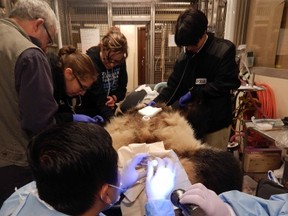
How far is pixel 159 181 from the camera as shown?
2.56 ft

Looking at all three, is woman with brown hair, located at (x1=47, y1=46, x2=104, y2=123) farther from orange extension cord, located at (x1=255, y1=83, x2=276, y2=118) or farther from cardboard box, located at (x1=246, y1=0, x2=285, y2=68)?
cardboard box, located at (x1=246, y1=0, x2=285, y2=68)

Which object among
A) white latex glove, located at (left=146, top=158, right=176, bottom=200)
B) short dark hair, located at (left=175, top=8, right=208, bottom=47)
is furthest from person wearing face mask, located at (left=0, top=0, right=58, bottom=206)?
short dark hair, located at (left=175, top=8, right=208, bottom=47)

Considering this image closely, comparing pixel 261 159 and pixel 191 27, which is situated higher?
pixel 191 27

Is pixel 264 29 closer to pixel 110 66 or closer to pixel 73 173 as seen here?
pixel 110 66

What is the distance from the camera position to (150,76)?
441 cm

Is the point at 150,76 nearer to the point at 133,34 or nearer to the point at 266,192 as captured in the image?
the point at 133,34

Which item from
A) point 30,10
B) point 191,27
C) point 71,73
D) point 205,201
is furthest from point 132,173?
point 191,27

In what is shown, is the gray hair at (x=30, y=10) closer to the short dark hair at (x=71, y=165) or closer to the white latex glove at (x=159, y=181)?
the short dark hair at (x=71, y=165)

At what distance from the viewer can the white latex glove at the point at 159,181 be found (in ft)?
2.51

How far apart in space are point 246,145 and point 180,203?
183 centimetres

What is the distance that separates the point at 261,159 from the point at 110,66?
1659 millimetres

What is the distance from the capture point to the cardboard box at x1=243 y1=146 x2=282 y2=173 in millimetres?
2232

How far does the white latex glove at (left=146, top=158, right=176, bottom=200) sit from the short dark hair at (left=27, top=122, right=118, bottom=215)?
→ 7.0 inches

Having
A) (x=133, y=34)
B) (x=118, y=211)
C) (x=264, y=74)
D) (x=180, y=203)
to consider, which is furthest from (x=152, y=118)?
(x=133, y=34)
